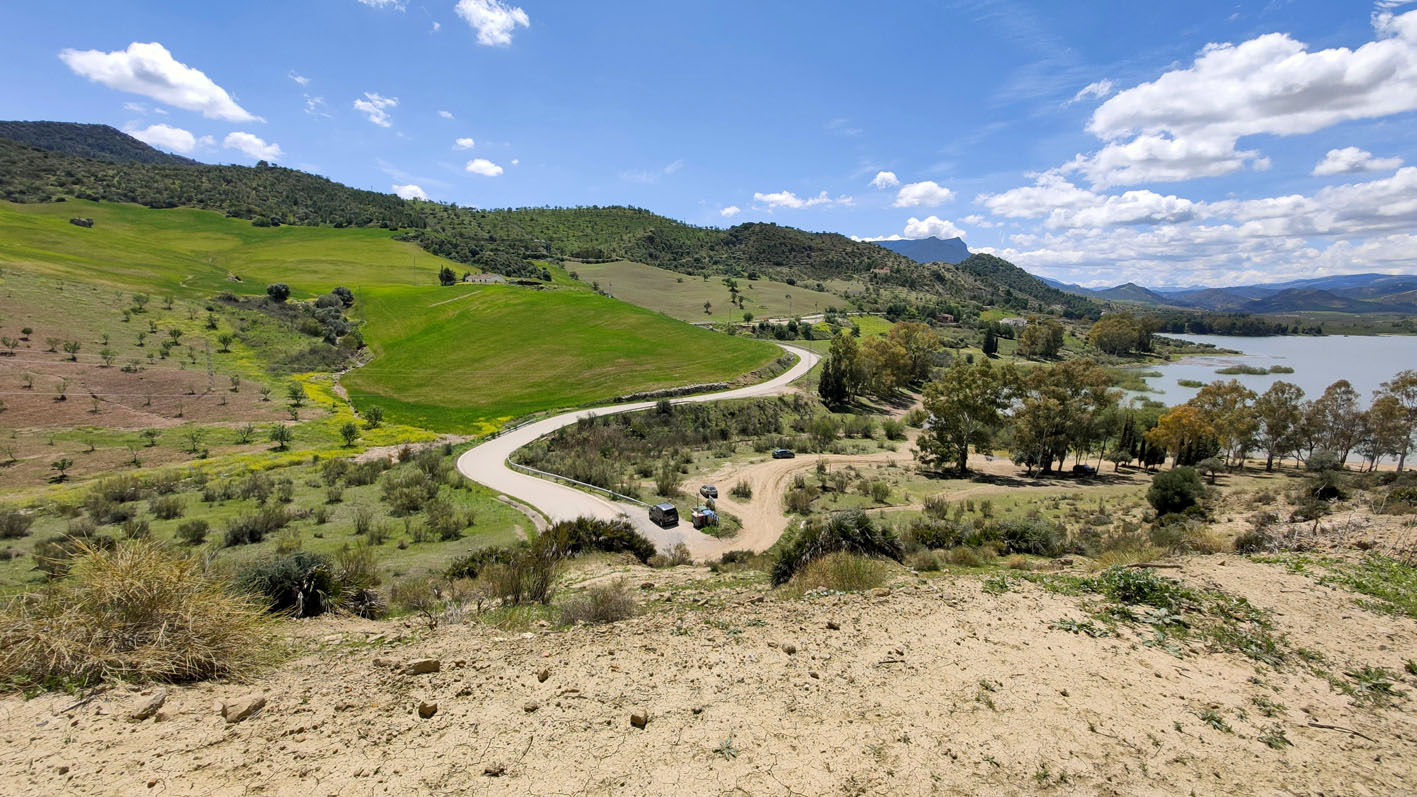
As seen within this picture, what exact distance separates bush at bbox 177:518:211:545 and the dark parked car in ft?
47.5

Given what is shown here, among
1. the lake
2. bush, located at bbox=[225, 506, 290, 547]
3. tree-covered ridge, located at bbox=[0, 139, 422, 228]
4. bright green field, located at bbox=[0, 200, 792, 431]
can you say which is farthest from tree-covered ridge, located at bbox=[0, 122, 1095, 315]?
bush, located at bbox=[225, 506, 290, 547]

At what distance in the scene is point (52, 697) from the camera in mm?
4746

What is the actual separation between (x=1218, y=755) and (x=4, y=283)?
73815 millimetres

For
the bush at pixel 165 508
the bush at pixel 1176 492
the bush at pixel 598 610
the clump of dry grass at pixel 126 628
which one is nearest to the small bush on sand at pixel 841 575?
the bush at pixel 598 610

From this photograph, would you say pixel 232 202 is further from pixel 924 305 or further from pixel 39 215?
pixel 924 305

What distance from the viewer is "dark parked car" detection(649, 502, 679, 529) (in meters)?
22.0

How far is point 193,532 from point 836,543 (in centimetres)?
1897

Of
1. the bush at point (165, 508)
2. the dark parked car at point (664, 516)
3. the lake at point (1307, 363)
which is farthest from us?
the lake at point (1307, 363)

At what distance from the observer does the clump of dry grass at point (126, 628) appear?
16.5ft

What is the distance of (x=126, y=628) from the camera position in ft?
17.8

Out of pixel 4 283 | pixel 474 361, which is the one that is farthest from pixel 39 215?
pixel 474 361

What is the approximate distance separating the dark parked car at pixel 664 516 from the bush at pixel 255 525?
12.9 meters

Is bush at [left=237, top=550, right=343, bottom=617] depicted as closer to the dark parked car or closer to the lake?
the dark parked car

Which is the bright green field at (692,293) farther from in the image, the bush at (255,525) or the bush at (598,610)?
the bush at (598,610)
